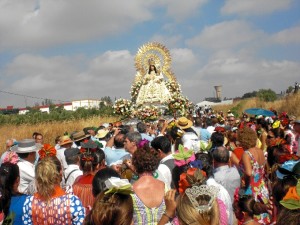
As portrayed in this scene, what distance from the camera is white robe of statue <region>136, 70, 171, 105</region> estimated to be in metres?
19.1

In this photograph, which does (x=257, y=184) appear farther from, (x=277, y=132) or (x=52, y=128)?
(x=52, y=128)

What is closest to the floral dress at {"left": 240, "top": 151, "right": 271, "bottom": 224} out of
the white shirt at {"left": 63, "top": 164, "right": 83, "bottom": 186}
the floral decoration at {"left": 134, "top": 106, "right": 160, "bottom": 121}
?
the white shirt at {"left": 63, "top": 164, "right": 83, "bottom": 186}

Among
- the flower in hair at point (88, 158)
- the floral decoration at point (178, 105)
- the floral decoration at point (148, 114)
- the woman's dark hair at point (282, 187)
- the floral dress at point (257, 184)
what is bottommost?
the floral dress at point (257, 184)

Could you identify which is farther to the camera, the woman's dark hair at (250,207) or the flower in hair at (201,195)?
the woman's dark hair at (250,207)

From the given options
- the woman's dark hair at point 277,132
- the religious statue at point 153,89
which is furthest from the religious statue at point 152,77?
the woman's dark hair at point 277,132

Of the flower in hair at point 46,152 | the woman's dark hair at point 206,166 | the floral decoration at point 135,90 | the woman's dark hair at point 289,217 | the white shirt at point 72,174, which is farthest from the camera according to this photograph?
the floral decoration at point 135,90

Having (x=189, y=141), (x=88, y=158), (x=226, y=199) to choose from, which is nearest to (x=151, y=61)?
(x=189, y=141)

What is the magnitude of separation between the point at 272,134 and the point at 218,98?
159 feet

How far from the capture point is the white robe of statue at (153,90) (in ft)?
62.6

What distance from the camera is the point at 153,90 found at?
64.6ft

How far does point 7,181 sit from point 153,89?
631 inches

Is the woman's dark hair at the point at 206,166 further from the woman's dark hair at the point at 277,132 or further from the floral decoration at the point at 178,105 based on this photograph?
the floral decoration at the point at 178,105

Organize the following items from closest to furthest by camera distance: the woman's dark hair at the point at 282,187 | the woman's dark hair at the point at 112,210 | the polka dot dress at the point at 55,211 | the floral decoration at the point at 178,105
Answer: the woman's dark hair at the point at 112,210
the woman's dark hair at the point at 282,187
the polka dot dress at the point at 55,211
the floral decoration at the point at 178,105

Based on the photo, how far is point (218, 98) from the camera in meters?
56.6
